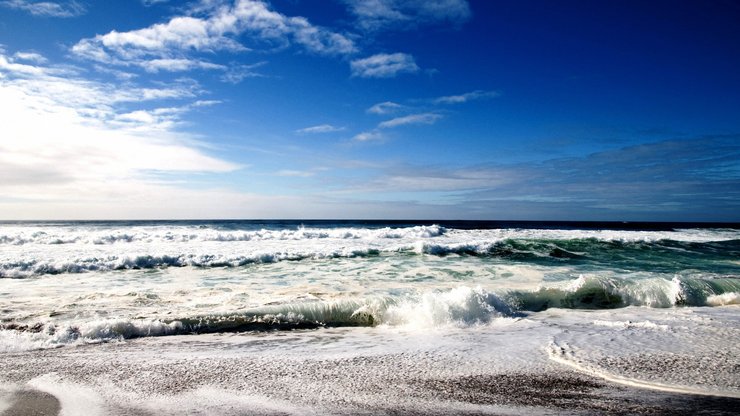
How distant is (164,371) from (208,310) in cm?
281

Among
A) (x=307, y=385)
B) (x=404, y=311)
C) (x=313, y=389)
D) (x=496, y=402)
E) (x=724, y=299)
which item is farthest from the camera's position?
(x=724, y=299)

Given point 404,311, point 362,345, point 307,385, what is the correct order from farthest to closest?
point 404,311
point 362,345
point 307,385

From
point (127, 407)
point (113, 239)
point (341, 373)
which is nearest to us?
point (127, 407)

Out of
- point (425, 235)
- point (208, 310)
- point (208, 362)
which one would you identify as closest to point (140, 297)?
point (208, 310)

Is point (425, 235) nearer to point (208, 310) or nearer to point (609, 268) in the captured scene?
point (609, 268)

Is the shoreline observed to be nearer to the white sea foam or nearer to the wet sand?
the wet sand

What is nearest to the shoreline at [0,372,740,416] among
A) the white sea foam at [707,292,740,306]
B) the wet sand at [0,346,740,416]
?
the wet sand at [0,346,740,416]

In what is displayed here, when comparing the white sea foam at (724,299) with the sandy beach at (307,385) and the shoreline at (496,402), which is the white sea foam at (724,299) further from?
the shoreline at (496,402)

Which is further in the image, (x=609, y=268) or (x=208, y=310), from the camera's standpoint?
(x=609, y=268)

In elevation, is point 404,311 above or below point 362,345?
above

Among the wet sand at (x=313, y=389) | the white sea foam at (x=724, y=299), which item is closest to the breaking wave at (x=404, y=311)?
the white sea foam at (x=724, y=299)

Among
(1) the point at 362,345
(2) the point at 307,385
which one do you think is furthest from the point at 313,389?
(1) the point at 362,345

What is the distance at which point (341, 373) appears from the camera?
4.23m

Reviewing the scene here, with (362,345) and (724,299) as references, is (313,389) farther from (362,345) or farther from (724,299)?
(724,299)
